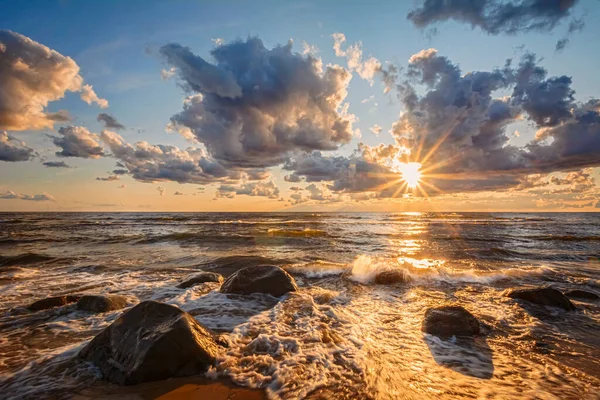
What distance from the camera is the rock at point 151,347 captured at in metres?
3.90

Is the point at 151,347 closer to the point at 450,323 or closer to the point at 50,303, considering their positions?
the point at 50,303

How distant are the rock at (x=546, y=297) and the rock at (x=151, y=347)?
8760mm

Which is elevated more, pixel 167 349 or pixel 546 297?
pixel 167 349

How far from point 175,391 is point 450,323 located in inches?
212

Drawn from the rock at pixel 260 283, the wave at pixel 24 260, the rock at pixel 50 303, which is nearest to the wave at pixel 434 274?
the rock at pixel 260 283

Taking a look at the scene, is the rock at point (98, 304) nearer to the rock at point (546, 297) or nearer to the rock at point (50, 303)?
the rock at point (50, 303)

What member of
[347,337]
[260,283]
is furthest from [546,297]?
[260,283]

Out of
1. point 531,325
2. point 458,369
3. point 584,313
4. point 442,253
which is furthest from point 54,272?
point 442,253

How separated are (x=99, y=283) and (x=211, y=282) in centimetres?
405

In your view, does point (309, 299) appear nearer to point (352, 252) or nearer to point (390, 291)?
point (390, 291)

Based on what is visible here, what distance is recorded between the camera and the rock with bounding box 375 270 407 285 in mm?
10758

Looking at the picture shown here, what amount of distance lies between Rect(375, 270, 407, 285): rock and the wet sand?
7.97 m

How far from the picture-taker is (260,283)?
28.8ft

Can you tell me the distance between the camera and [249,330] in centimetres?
578
